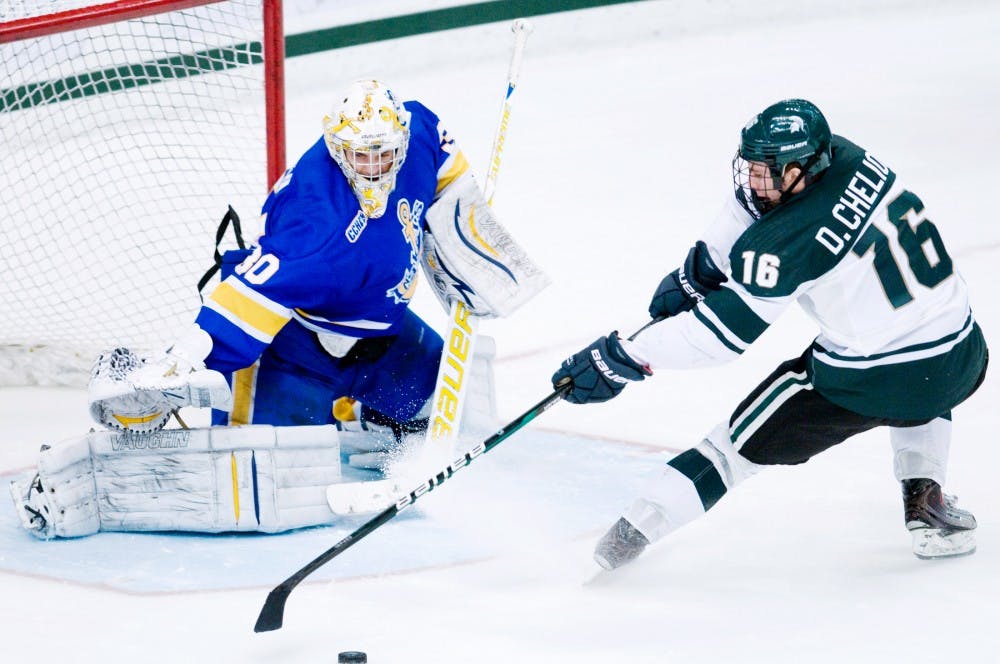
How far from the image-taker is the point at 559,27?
7098 mm

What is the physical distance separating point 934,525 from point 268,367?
1.42 metres

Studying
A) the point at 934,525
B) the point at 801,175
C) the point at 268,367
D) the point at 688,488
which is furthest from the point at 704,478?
the point at 268,367

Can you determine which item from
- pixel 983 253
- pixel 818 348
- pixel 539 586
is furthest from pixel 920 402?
pixel 983 253

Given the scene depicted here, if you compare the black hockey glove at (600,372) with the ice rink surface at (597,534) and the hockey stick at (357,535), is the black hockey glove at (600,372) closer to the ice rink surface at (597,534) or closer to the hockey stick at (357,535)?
the hockey stick at (357,535)

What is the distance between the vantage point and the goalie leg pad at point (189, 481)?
3020 mm

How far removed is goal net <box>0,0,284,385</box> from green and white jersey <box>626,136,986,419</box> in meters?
1.53

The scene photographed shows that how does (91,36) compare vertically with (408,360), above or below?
above

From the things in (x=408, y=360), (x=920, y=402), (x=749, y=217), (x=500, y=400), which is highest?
(x=749, y=217)

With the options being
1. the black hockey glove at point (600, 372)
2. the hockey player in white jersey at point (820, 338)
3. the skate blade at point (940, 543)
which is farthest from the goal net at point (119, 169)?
the skate blade at point (940, 543)

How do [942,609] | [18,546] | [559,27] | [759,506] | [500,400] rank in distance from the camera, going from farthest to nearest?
[559,27] → [500,400] → [759,506] → [18,546] → [942,609]

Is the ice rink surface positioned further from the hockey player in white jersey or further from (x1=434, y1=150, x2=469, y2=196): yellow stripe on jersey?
(x1=434, y1=150, x2=469, y2=196): yellow stripe on jersey

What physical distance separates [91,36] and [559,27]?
3.25m

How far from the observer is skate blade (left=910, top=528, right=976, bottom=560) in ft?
9.30

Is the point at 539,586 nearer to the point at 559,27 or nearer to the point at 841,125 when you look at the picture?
the point at 841,125
